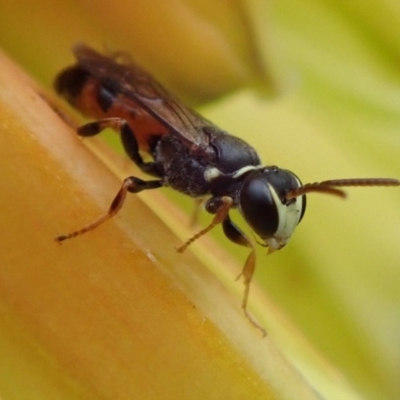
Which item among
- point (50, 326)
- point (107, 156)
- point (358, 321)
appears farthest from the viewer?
point (358, 321)

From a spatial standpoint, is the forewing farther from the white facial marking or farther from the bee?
the white facial marking

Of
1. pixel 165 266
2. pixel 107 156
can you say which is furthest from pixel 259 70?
pixel 165 266

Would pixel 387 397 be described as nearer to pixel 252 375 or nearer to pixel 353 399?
pixel 353 399

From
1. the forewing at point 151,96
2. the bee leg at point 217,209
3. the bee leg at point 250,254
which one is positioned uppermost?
the forewing at point 151,96

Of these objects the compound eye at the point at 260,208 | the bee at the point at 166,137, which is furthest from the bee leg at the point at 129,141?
the compound eye at the point at 260,208

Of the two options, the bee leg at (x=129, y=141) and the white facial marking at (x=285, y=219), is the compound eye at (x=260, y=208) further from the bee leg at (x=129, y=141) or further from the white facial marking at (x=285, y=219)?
the bee leg at (x=129, y=141)

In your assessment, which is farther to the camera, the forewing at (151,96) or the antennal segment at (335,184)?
the forewing at (151,96)

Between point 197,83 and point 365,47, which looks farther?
point 365,47

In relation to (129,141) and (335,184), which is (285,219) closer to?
(335,184)

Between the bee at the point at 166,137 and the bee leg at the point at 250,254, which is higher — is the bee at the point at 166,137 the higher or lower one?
the higher one
